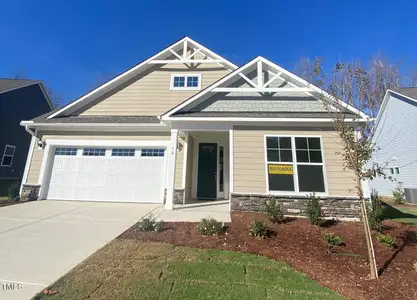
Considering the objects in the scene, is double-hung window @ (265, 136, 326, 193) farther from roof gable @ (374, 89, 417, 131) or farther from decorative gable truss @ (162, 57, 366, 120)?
roof gable @ (374, 89, 417, 131)

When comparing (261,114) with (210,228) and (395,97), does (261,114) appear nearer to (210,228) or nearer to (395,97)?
(210,228)

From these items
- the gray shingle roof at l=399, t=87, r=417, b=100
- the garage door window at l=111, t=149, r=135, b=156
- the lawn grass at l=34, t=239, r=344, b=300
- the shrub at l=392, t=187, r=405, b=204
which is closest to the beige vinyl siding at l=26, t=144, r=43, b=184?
the garage door window at l=111, t=149, r=135, b=156

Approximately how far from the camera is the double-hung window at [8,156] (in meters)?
14.8

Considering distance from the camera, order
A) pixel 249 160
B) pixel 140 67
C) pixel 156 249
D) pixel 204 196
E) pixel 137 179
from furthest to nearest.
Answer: pixel 140 67 < pixel 204 196 < pixel 137 179 < pixel 249 160 < pixel 156 249

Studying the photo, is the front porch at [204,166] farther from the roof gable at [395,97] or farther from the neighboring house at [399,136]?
the roof gable at [395,97]

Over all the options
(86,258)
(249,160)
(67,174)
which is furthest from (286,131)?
(67,174)

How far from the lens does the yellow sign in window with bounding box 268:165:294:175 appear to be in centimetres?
770

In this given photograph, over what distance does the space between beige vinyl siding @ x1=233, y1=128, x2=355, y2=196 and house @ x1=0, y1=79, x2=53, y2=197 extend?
14.6m

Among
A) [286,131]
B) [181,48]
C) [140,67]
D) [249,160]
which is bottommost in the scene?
[249,160]

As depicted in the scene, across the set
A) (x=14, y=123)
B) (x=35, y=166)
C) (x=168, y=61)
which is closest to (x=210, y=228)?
(x=168, y=61)

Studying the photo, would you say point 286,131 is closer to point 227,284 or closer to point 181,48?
point 227,284

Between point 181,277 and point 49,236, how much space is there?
358cm

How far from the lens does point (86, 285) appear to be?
10.6 feet

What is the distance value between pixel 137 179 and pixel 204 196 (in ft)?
10.1
